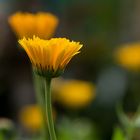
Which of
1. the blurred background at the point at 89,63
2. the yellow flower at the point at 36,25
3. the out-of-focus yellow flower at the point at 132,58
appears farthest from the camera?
the blurred background at the point at 89,63

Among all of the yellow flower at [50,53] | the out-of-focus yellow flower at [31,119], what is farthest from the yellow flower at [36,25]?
the out-of-focus yellow flower at [31,119]

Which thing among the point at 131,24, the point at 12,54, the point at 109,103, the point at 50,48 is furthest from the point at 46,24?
the point at 131,24

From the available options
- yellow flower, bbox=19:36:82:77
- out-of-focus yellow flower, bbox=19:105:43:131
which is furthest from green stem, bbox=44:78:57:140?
out-of-focus yellow flower, bbox=19:105:43:131

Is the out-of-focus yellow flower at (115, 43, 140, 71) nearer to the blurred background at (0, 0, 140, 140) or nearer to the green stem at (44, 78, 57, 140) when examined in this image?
the blurred background at (0, 0, 140, 140)

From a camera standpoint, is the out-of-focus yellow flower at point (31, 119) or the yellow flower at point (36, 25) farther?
the out-of-focus yellow flower at point (31, 119)

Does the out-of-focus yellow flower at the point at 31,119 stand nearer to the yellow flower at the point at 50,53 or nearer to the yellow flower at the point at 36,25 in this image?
the yellow flower at the point at 36,25

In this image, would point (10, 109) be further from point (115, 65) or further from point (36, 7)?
point (36, 7)

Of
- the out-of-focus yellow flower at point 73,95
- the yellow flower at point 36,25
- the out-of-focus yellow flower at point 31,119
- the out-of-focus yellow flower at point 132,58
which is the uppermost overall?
the out-of-focus yellow flower at point 132,58
